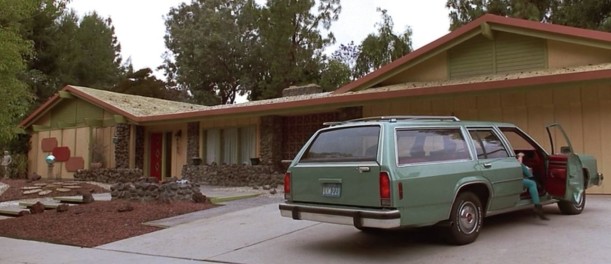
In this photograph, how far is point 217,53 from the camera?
1590 inches

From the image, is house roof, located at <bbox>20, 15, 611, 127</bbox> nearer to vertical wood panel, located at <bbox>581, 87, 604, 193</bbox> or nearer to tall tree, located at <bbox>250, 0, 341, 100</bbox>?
vertical wood panel, located at <bbox>581, 87, 604, 193</bbox>

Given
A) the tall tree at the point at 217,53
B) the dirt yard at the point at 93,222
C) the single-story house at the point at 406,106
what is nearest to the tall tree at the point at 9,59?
the dirt yard at the point at 93,222

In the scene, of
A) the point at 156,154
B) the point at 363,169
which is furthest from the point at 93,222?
the point at 156,154

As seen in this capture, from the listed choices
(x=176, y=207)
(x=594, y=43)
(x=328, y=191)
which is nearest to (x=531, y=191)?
(x=328, y=191)

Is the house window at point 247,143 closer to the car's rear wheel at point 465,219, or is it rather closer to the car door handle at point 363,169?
the car's rear wheel at point 465,219

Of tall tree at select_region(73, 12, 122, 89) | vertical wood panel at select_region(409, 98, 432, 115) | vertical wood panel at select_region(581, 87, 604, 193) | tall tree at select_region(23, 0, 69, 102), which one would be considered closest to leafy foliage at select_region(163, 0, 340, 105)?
tall tree at select_region(73, 12, 122, 89)

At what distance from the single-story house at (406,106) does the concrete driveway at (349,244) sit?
2778 millimetres

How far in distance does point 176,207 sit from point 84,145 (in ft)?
40.5

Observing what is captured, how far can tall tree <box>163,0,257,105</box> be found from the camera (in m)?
40.3

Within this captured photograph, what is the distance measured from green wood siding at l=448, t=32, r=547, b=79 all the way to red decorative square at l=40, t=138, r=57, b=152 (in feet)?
58.0

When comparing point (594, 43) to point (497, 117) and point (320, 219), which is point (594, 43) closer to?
point (497, 117)

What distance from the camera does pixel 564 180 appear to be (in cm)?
743

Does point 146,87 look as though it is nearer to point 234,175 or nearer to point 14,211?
point 234,175

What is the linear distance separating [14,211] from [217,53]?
29.4 m
